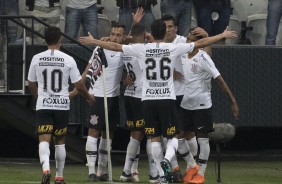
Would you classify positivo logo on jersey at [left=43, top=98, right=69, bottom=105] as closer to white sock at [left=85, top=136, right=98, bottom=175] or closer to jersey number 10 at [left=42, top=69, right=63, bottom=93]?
jersey number 10 at [left=42, top=69, right=63, bottom=93]

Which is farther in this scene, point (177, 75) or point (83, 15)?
point (83, 15)

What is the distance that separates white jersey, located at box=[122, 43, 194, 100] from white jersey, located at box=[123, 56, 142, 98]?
1425 millimetres

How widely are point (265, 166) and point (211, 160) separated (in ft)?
5.84

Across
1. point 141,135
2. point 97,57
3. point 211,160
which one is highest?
point 97,57

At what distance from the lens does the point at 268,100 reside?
2378cm

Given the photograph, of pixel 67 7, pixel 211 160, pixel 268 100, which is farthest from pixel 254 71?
pixel 67 7

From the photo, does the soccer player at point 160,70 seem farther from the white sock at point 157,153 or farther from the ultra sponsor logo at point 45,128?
the ultra sponsor logo at point 45,128

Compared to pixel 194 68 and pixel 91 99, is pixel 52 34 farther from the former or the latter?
pixel 194 68

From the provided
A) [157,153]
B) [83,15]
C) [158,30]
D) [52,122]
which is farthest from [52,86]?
[83,15]

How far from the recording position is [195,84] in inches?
741

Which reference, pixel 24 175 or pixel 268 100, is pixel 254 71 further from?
pixel 24 175

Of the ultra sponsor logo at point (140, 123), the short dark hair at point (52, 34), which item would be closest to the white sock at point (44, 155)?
the short dark hair at point (52, 34)

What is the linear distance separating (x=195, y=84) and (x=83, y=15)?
15.2 ft

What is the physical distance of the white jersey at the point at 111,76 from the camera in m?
18.9
